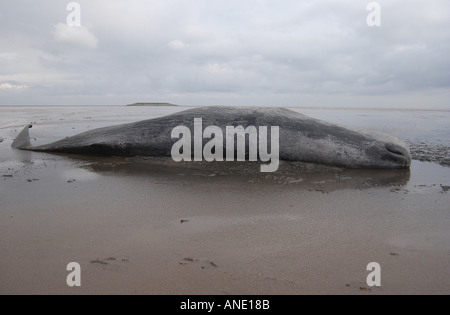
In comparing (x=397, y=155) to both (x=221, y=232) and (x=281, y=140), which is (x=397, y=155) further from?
(x=221, y=232)

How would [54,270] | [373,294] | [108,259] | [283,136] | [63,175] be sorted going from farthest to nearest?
[283,136] < [63,175] < [108,259] < [54,270] < [373,294]

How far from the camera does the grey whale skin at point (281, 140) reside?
5.91m

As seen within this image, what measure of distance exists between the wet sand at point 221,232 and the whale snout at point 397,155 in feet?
1.86

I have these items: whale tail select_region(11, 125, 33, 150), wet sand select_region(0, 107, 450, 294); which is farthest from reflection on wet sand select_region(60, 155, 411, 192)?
whale tail select_region(11, 125, 33, 150)

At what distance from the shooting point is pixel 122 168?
5680 millimetres

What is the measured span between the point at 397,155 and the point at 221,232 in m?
4.16

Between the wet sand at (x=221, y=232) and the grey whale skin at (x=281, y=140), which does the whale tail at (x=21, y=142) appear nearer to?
the grey whale skin at (x=281, y=140)

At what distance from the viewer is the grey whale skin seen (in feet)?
19.4

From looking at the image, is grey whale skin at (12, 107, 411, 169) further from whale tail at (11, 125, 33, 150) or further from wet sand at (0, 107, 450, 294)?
wet sand at (0, 107, 450, 294)

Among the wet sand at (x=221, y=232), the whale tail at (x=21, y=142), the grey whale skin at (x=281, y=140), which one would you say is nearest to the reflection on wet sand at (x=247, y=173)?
the wet sand at (x=221, y=232)

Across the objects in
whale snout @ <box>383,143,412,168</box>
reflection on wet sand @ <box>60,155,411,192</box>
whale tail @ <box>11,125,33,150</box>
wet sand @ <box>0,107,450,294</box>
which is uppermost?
whale tail @ <box>11,125,33,150</box>
